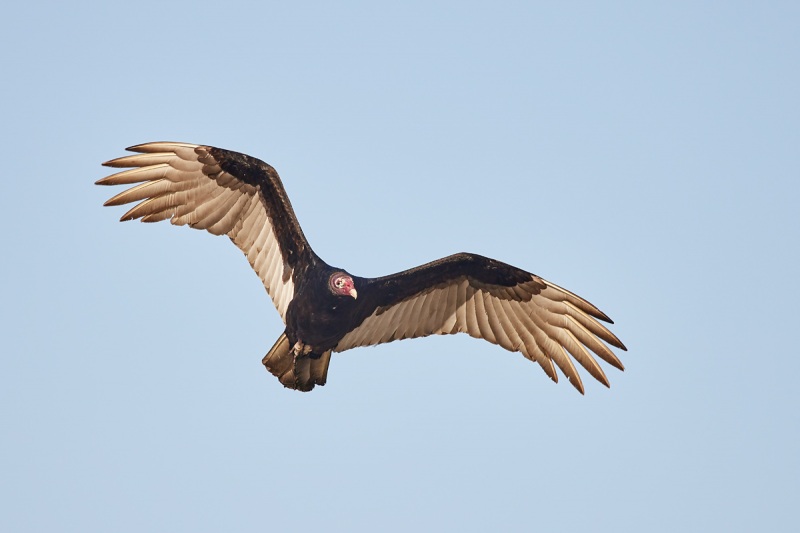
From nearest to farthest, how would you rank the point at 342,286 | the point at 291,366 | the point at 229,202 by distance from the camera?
1. the point at 342,286
2. the point at 291,366
3. the point at 229,202

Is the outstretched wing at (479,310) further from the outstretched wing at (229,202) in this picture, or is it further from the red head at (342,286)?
the outstretched wing at (229,202)

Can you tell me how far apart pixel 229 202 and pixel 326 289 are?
1.45m

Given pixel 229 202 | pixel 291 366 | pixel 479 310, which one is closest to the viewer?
pixel 291 366

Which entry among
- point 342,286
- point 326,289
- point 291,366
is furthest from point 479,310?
point 291,366

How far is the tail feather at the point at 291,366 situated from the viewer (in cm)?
1015

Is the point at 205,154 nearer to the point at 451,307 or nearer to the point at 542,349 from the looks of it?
the point at 451,307

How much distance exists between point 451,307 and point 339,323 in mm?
1408

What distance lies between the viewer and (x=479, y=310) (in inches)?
423

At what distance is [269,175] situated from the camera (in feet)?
33.4

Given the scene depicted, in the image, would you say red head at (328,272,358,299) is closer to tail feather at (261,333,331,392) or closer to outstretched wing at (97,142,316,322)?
outstretched wing at (97,142,316,322)

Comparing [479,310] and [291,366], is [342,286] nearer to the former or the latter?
[291,366]

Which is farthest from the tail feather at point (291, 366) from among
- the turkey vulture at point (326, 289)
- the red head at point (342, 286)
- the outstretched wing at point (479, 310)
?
the red head at point (342, 286)

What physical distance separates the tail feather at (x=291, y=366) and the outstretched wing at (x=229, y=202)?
340 mm

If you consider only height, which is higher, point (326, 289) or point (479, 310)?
point (326, 289)
